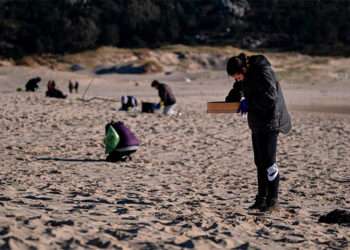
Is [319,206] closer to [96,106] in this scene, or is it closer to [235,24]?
[96,106]

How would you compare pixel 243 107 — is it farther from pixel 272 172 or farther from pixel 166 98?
pixel 166 98

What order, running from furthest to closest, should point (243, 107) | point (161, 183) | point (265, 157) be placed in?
point (161, 183), point (243, 107), point (265, 157)

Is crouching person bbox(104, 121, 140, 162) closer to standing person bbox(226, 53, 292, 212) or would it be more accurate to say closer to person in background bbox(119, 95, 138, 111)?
standing person bbox(226, 53, 292, 212)

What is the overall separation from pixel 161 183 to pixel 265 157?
87.0 inches

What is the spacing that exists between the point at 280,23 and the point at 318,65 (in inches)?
534

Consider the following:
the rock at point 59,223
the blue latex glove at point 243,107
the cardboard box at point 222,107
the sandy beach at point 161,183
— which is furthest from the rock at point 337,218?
the rock at point 59,223

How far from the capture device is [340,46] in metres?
46.7

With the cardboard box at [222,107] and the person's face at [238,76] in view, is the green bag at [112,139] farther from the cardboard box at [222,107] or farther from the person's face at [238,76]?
the person's face at [238,76]

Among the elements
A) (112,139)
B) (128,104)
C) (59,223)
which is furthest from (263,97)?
(128,104)

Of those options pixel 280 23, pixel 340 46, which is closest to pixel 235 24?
pixel 280 23

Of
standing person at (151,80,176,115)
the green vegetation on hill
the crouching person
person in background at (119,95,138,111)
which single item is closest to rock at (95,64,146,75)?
the green vegetation on hill

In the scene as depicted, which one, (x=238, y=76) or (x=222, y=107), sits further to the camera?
(x=222, y=107)

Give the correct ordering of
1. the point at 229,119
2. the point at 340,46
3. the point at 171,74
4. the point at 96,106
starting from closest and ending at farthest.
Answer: the point at 229,119
the point at 96,106
the point at 171,74
the point at 340,46

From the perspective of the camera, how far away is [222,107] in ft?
19.9
